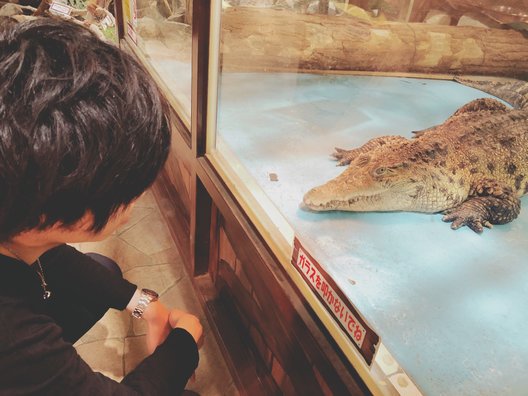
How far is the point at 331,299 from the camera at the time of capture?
0.79m

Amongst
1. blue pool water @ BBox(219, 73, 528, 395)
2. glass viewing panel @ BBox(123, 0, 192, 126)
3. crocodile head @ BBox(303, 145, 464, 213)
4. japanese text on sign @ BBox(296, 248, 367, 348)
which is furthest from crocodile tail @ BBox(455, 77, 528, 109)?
japanese text on sign @ BBox(296, 248, 367, 348)

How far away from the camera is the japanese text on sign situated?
28.4 inches

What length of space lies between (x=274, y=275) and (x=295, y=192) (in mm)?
438

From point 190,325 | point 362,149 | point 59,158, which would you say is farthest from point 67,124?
point 362,149

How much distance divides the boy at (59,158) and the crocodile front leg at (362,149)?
3.63ft

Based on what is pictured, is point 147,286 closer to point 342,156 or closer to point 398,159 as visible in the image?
point 342,156

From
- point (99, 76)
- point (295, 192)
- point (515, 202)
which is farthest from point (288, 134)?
point (99, 76)

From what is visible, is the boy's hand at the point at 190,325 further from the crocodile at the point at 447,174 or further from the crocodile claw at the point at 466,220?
the crocodile claw at the point at 466,220

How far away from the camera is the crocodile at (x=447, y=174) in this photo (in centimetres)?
136

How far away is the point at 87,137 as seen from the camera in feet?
1.67

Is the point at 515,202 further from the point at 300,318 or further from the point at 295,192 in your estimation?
the point at 300,318

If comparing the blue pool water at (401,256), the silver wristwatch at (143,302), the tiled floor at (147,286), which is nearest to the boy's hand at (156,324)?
the silver wristwatch at (143,302)

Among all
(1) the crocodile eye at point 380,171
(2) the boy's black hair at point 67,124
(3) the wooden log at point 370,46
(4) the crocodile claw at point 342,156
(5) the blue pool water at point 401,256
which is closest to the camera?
(2) the boy's black hair at point 67,124

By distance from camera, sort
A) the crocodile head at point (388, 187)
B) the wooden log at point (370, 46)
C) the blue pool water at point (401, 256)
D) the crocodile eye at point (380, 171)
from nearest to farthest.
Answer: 1. the blue pool water at point (401, 256)
2. the crocodile head at point (388, 187)
3. the crocodile eye at point (380, 171)
4. the wooden log at point (370, 46)
